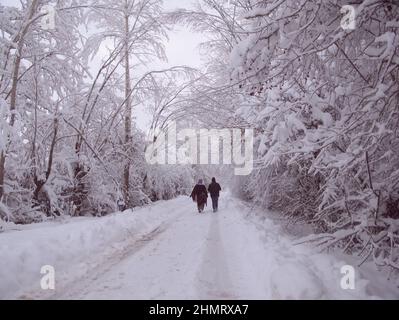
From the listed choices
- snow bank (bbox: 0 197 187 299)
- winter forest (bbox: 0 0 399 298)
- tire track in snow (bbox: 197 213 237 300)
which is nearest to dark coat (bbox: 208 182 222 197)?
winter forest (bbox: 0 0 399 298)

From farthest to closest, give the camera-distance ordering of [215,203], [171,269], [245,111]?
[215,203], [245,111], [171,269]

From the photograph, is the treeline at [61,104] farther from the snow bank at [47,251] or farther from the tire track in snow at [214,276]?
the tire track in snow at [214,276]

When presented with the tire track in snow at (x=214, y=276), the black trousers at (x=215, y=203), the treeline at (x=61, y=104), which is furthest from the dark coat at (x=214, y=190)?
the tire track in snow at (x=214, y=276)

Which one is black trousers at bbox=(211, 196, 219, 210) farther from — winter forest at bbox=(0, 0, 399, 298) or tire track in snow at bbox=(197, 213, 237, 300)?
tire track in snow at bbox=(197, 213, 237, 300)

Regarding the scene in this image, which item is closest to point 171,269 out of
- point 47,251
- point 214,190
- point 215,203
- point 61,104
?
point 47,251

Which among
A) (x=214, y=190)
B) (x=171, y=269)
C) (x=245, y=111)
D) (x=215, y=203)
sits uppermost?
(x=245, y=111)

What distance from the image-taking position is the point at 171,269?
6.27 meters

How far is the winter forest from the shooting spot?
4.68m

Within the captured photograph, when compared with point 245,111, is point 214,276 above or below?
below

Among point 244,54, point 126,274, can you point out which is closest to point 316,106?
point 244,54

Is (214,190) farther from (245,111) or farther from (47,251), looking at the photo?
(47,251)

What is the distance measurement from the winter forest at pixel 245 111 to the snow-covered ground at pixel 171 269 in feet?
0.89

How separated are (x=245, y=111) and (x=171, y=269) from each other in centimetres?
596

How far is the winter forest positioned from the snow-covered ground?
271 mm
